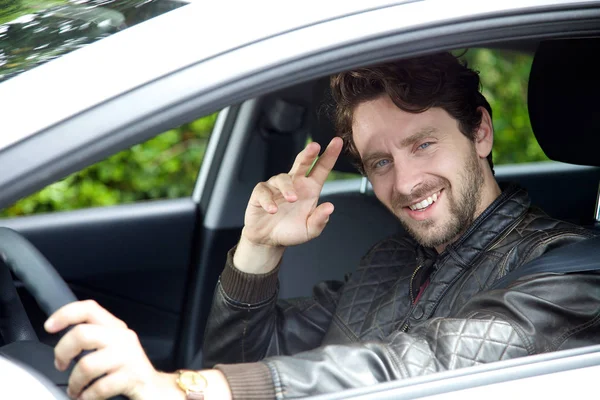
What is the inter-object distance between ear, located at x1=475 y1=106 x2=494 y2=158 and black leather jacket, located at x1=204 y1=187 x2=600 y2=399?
0.21 m

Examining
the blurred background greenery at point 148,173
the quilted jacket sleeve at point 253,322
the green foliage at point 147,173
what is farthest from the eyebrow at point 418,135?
the green foliage at point 147,173

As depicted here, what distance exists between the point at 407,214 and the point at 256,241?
382mm

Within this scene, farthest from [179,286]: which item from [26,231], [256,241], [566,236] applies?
[566,236]

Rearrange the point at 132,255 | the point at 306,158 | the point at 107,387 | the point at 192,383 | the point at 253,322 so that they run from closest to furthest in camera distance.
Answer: the point at 107,387 < the point at 192,383 < the point at 306,158 < the point at 253,322 < the point at 132,255

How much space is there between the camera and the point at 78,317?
1.28 metres

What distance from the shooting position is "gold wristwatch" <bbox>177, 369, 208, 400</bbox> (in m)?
1.31

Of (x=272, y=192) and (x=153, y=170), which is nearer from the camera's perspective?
(x=272, y=192)

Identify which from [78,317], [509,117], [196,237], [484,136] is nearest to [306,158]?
[484,136]

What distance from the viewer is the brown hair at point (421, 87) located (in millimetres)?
2025

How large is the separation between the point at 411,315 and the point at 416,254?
0.30 metres

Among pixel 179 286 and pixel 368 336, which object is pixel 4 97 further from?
pixel 179 286

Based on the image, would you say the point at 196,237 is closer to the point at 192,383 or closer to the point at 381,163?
the point at 381,163

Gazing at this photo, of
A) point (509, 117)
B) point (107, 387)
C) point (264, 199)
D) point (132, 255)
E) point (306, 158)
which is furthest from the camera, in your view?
point (509, 117)

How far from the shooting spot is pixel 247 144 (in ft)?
9.85
